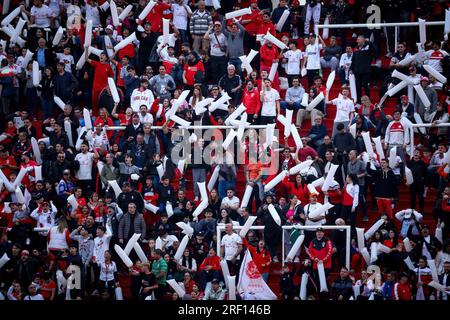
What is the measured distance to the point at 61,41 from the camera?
3288cm

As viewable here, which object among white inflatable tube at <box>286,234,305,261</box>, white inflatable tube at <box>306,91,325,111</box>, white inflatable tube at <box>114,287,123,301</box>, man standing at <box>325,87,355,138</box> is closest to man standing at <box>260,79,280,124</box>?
white inflatable tube at <box>306,91,325,111</box>

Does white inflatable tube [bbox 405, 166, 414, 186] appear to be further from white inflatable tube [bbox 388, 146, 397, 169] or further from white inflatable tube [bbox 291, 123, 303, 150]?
white inflatable tube [bbox 291, 123, 303, 150]

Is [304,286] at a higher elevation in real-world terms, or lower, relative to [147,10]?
lower

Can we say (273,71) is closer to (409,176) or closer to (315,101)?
(315,101)

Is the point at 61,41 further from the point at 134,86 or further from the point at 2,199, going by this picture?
the point at 2,199

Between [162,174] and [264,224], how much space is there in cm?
271

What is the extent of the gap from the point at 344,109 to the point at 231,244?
4334 millimetres

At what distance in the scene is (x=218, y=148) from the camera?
29406 millimetres

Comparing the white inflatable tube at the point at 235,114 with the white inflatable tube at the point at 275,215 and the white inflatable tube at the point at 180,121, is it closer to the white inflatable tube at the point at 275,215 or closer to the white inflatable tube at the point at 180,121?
the white inflatable tube at the point at 180,121

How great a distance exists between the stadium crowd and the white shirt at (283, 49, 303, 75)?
0.11ft

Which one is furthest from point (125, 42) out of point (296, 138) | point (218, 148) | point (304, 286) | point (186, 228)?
point (304, 286)

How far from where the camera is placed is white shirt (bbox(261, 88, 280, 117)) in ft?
99.4

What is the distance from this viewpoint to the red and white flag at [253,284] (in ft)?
89.3

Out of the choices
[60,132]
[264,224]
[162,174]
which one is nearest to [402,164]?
[264,224]
